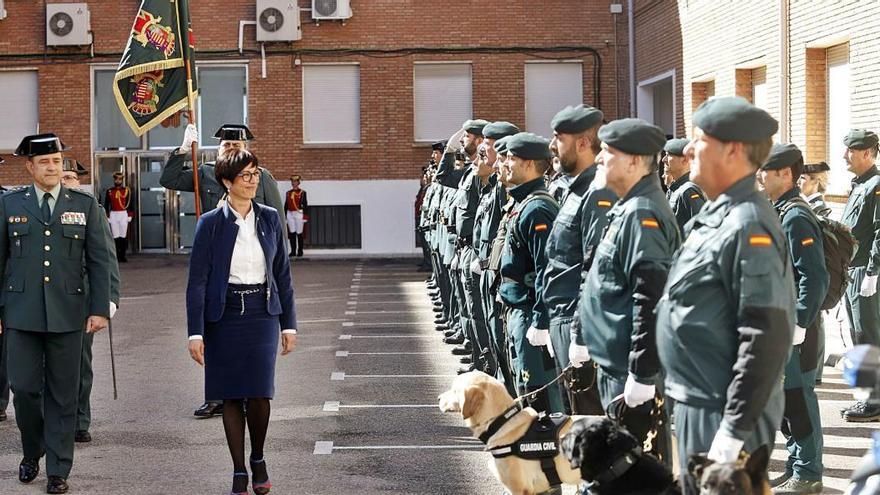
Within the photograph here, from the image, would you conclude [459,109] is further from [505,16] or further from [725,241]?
[725,241]

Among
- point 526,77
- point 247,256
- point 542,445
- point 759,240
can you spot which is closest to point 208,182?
point 247,256

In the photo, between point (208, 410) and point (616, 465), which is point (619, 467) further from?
point (208, 410)

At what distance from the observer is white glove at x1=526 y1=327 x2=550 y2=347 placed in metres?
7.72

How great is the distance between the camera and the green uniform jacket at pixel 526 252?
793cm

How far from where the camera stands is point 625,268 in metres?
5.96

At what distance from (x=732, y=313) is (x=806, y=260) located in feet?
11.0

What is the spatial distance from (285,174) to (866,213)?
21.5 m

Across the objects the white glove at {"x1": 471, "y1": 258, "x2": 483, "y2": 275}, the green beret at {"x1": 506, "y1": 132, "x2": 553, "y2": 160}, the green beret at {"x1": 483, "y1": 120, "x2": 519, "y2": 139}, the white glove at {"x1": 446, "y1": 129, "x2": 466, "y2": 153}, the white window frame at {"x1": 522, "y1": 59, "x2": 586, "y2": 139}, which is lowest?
the white glove at {"x1": 471, "y1": 258, "x2": 483, "y2": 275}

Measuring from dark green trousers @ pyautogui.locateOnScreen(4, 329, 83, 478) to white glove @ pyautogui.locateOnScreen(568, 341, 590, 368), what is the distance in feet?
11.0

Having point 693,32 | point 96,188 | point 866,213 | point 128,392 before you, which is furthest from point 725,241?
point 96,188

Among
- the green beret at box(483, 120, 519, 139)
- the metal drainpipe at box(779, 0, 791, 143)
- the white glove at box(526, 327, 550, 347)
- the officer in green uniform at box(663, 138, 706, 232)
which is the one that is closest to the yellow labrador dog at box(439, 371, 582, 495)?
the white glove at box(526, 327, 550, 347)

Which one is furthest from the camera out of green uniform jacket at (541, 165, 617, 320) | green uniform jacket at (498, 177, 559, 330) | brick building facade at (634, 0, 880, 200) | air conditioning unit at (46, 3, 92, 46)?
air conditioning unit at (46, 3, 92, 46)

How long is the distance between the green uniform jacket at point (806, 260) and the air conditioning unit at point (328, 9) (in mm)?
23862

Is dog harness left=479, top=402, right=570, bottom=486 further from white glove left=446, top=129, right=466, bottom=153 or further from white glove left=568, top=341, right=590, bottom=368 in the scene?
white glove left=446, top=129, right=466, bottom=153
